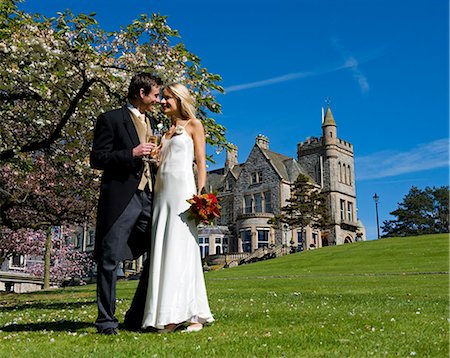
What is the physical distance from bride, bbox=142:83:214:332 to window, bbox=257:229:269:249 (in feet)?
175

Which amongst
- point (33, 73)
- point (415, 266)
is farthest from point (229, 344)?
point (415, 266)

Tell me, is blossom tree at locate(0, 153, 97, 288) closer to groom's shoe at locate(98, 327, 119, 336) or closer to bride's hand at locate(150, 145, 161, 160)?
bride's hand at locate(150, 145, 161, 160)

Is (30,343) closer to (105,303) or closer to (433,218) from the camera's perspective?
(105,303)

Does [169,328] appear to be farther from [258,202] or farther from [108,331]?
[258,202]

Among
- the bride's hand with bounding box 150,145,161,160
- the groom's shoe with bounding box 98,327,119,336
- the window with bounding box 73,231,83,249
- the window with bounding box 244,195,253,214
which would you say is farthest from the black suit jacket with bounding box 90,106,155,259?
the window with bounding box 73,231,83,249

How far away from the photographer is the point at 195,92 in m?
11.6

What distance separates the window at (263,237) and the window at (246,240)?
103 cm

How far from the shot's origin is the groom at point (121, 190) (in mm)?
5723

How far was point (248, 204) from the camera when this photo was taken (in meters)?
63.7

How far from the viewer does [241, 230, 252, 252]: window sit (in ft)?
194

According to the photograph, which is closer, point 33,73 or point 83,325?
point 83,325

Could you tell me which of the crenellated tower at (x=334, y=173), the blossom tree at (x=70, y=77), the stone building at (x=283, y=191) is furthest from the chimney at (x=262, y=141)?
the blossom tree at (x=70, y=77)

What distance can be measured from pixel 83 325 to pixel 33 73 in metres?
5.73

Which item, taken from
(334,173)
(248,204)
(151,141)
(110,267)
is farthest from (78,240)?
(110,267)
